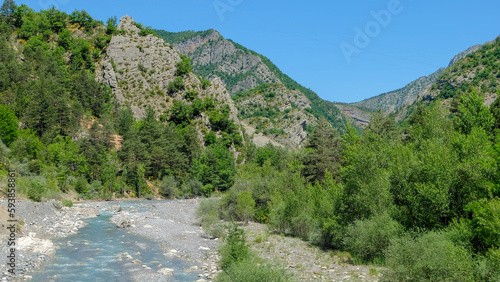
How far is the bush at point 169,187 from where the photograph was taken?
80.8 metres

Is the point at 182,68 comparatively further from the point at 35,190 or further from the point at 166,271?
the point at 166,271

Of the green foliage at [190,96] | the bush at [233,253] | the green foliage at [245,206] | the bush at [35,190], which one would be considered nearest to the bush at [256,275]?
the bush at [233,253]

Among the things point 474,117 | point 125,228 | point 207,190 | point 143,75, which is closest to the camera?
point 474,117

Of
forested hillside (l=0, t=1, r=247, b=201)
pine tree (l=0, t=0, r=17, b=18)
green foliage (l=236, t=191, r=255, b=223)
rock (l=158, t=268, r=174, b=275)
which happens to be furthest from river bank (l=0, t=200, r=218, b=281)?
pine tree (l=0, t=0, r=17, b=18)

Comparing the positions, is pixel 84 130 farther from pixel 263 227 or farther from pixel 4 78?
pixel 263 227

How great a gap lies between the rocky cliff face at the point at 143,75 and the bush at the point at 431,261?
99877 millimetres

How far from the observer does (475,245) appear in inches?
655

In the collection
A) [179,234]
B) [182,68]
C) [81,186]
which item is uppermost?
[182,68]

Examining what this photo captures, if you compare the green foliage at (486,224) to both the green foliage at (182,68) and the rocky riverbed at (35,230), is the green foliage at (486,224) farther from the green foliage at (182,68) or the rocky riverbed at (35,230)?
the green foliage at (182,68)

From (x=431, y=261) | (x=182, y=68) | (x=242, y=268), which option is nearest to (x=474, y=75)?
(x=182, y=68)

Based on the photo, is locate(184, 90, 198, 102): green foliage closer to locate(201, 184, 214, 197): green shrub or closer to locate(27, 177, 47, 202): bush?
locate(201, 184, 214, 197): green shrub

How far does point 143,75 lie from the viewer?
12138 centimetres

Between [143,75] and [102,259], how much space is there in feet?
351

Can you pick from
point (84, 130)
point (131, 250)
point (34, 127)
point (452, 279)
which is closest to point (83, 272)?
point (131, 250)
